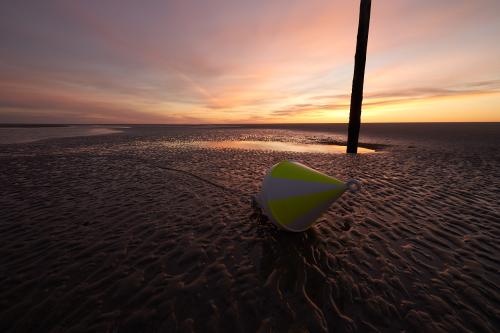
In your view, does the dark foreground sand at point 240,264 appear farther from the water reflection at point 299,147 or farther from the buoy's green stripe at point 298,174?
the water reflection at point 299,147

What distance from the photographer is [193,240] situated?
5.04m

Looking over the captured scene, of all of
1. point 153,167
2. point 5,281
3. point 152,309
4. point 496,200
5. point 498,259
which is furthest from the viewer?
point 153,167

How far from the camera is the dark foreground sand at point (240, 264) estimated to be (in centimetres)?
307

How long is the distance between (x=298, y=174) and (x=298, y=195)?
469 millimetres

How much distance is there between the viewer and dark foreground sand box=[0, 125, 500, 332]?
3074 millimetres

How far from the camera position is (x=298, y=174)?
473 centimetres

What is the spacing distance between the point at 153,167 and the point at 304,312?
1178cm

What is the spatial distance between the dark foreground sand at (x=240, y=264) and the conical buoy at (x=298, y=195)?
57cm

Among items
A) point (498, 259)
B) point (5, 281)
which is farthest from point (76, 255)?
point (498, 259)

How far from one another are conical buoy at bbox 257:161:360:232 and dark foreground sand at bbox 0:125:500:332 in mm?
569

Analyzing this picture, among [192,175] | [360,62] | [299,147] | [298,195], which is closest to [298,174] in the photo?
[298,195]

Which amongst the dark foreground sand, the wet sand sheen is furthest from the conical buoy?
the wet sand sheen

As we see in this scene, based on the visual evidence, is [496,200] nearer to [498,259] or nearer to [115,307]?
[498,259]

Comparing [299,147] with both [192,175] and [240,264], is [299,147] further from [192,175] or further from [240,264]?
[240,264]
